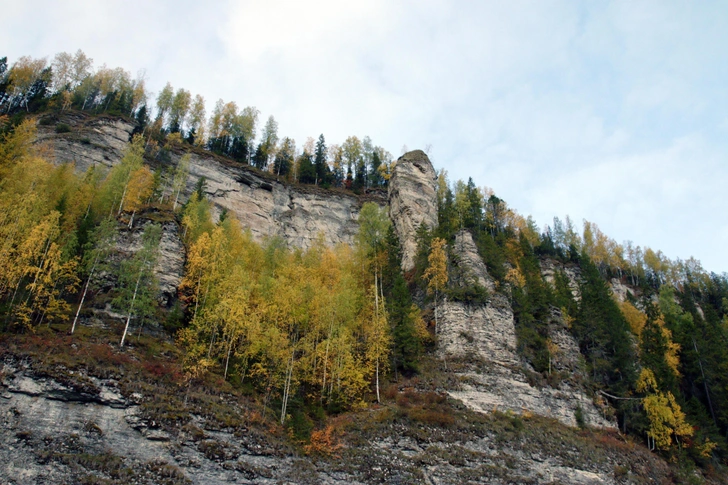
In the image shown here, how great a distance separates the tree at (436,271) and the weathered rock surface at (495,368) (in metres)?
1.95

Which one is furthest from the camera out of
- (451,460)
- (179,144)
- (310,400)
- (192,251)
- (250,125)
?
(250,125)

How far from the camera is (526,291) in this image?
175ft

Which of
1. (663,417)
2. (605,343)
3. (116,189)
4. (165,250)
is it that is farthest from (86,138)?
(663,417)

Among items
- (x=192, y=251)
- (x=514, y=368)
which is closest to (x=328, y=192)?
(x=192, y=251)

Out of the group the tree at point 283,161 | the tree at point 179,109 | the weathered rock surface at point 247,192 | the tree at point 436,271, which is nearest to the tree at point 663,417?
the tree at point 436,271

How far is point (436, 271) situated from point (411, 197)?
73.8ft

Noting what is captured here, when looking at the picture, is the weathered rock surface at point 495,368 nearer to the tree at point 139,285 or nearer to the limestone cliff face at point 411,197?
the limestone cliff face at point 411,197

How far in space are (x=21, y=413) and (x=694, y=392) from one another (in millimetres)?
60918

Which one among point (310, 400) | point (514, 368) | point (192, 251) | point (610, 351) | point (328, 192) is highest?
point (328, 192)

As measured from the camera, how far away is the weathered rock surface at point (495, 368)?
121ft

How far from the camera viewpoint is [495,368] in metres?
39.1

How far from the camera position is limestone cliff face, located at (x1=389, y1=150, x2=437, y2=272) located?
2425 inches

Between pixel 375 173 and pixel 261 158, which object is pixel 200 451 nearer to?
pixel 261 158

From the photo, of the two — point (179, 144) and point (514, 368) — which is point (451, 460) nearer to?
point (514, 368)
